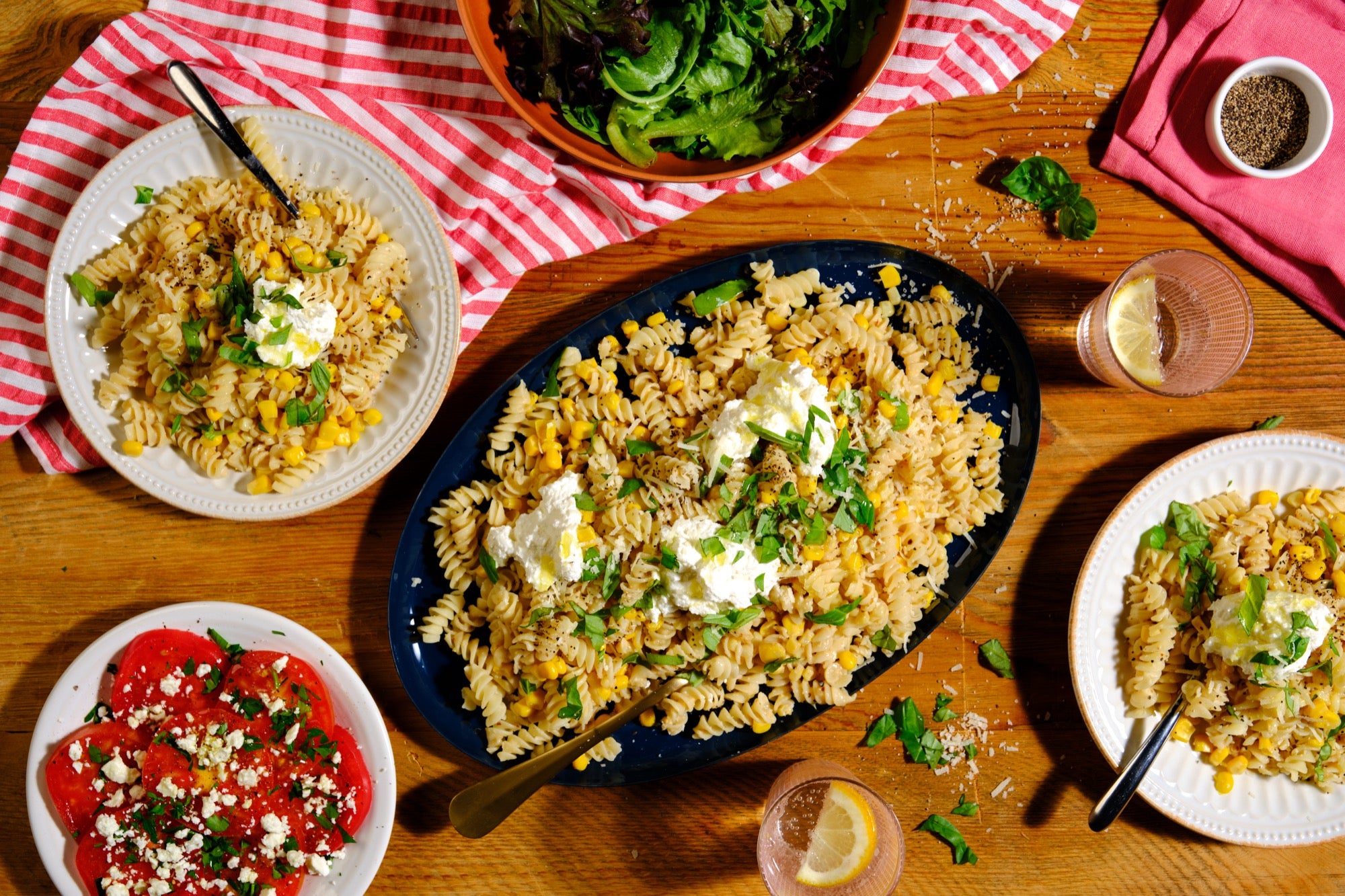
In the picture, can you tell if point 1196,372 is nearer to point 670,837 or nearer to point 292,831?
point 670,837

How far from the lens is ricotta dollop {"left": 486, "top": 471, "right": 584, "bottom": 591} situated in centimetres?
384

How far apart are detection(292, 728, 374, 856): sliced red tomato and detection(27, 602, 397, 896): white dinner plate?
0.17ft

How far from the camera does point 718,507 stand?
3898 millimetres

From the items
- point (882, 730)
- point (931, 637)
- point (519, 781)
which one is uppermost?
point (931, 637)

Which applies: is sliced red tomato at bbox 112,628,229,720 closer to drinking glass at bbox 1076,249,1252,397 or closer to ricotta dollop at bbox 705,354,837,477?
ricotta dollop at bbox 705,354,837,477

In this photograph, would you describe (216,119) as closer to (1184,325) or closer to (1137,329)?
(1137,329)

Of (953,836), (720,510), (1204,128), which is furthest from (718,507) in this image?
(1204,128)

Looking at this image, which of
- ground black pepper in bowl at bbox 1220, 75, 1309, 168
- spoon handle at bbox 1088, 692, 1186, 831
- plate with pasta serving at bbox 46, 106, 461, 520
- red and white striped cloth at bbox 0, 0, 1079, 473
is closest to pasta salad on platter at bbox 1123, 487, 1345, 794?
spoon handle at bbox 1088, 692, 1186, 831

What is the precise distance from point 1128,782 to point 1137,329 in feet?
7.26

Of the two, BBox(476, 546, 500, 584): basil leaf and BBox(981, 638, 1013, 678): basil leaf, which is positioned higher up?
BBox(476, 546, 500, 584): basil leaf

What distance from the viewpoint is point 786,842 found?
13.6 feet

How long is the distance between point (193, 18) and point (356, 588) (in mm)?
2909

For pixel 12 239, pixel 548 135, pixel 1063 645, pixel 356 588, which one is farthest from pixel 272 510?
pixel 1063 645

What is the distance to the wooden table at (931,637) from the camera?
4422 mm
